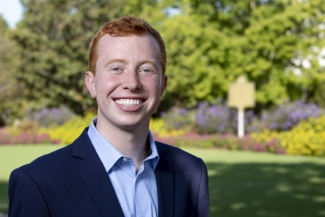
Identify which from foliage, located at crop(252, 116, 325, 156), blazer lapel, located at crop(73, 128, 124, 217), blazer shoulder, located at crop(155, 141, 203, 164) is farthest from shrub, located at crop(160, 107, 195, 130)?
blazer lapel, located at crop(73, 128, 124, 217)

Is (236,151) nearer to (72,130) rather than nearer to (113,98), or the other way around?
(72,130)

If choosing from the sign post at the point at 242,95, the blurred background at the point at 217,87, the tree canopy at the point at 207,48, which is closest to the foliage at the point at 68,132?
the blurred background at the point at 217,87

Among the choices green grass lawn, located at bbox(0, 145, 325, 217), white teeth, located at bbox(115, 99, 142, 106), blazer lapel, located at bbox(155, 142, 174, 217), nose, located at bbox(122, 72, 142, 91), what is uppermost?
nose, located at bbox(122, 72, 142, 91)

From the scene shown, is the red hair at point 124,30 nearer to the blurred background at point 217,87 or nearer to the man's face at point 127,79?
the man's face at point 127,79

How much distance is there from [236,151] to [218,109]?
20.3ft

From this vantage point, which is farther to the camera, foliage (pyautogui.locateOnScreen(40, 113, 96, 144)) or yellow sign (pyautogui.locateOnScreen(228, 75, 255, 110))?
yellow sign (pyautogui.locateOnScreen(228, 75, 255, 110))

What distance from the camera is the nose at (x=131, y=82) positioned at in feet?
6.46

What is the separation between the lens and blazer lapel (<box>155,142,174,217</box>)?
200 centimetres

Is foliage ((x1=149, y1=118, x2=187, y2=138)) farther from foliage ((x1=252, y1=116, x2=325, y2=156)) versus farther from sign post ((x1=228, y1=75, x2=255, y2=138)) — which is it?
foliage ((x1=252, y1=116, x2=325, y2=156))

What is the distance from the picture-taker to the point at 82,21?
34.0 metres

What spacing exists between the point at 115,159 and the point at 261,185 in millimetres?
9279

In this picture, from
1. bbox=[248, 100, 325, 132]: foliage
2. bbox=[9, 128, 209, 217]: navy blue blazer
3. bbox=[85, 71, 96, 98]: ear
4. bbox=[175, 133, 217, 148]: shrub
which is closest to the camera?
bbox=[9, 128, 209, 217]: navy blue blazer

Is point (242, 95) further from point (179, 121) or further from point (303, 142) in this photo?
point (303, 142)

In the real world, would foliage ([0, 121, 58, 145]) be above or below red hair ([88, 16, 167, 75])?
below
